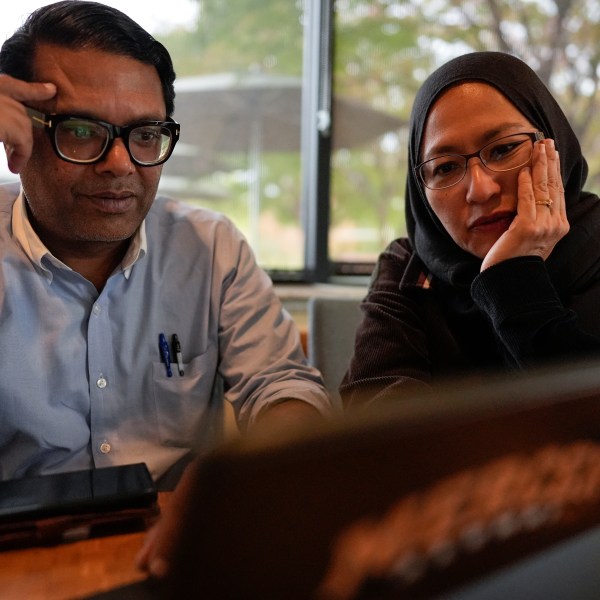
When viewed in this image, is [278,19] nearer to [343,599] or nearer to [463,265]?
[463,265]

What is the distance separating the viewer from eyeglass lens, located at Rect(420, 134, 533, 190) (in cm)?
139

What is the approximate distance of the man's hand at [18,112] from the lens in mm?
1344

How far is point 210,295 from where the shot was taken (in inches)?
64.2

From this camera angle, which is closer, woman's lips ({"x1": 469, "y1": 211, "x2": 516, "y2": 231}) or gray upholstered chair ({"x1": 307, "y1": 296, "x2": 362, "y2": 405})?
woman's lips ({"x1": 469, "y1": 211, "x2": 516, "y2": 231})

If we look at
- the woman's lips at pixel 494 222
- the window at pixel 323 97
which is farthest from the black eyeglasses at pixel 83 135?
the window at pixel 323 97

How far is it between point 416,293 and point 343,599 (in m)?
1.32

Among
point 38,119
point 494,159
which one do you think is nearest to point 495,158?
point 494,159

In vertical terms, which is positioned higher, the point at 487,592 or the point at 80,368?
the point at 487,592

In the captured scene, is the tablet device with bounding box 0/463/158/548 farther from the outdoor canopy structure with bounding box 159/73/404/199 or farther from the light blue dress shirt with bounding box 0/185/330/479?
the outdoor canopy structure with bounding box 159/73/404/199

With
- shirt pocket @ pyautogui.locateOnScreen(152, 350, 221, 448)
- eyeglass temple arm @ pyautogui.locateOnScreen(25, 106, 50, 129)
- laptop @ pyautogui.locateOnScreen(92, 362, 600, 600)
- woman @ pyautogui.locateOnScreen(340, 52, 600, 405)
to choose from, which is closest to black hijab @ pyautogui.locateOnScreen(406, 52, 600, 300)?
woman @ pyautogui.locateOnScreen(340, 52, 600, 405)

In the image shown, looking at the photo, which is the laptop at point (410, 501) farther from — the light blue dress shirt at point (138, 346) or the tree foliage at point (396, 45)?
the tree foliage at point (396, 45)

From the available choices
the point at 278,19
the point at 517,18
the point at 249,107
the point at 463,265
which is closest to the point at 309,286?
the point at 249,107

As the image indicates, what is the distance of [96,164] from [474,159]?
0.75 meters

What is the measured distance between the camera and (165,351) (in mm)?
1570
